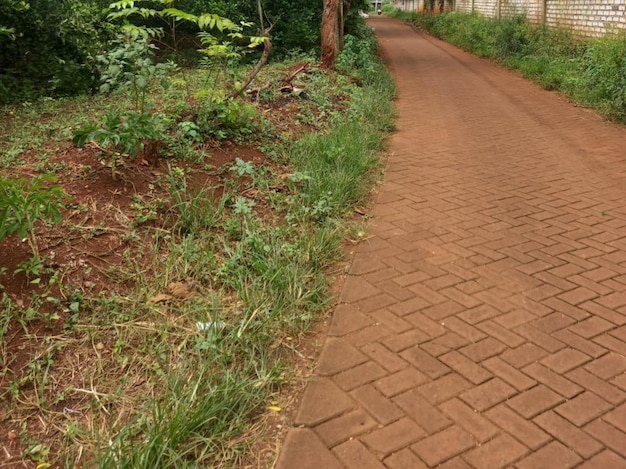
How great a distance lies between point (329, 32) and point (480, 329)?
8.99 metres

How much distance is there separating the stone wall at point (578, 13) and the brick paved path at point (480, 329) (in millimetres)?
6774

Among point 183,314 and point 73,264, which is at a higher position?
point 73,264

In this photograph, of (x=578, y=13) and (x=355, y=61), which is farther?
(x=578, y=13)

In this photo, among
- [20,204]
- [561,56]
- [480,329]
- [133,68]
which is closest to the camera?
[20,204]

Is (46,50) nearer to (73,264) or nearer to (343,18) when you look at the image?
(73,264)

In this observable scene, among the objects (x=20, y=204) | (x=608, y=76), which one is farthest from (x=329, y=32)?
(x=20, y=204)

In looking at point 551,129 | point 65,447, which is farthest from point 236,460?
point 551,129

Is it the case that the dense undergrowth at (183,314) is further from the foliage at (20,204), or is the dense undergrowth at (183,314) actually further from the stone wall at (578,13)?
the stone wall at (578,13)

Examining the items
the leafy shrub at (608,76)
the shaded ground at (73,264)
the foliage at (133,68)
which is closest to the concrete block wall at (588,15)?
the leafy shrub at (608,76)

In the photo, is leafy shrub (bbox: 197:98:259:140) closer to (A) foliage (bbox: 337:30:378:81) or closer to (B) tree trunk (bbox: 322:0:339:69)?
(A) foliage (bbox: 337:30:378:81)

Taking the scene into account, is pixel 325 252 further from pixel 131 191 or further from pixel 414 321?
pixel 131 191

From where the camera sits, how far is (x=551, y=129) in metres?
8.17

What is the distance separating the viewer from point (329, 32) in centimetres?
1102

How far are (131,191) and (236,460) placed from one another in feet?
8.07
